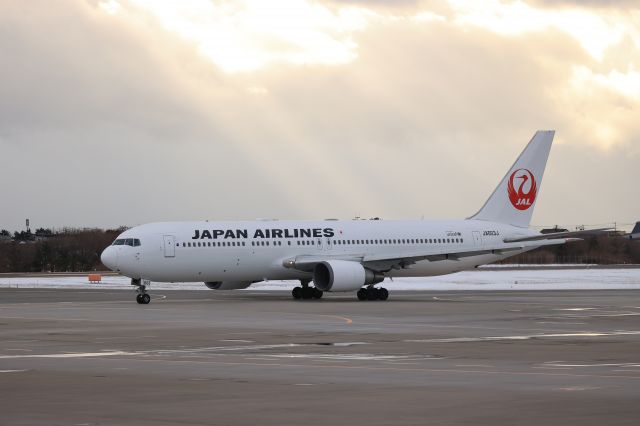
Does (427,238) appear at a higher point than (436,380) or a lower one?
higher

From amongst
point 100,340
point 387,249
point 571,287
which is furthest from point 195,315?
point 571,287

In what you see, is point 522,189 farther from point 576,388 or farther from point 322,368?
point 576,388

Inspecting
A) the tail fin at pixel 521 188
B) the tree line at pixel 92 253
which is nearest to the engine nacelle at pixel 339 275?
the tail fin at pixel 521 188

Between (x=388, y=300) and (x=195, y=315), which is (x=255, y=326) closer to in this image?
(x=195, y=315)

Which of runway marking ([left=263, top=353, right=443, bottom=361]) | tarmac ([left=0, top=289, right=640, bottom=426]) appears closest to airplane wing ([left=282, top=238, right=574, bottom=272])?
tarmac ([left=0, top=289, right=640, bottom=426])

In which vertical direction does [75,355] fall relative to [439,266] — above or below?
below

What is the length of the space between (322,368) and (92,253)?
136 metres

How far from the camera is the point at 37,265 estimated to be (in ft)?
501

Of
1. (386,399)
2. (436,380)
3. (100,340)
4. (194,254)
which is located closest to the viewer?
(386,399)

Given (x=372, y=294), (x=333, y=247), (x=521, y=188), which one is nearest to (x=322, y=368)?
(x=372, y=294)

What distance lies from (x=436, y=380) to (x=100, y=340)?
43.0 ft

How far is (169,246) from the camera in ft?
191

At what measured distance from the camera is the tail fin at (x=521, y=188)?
69.5 m

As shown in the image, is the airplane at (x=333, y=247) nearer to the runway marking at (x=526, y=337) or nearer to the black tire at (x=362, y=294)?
the black tire at (x=362, y=294)
